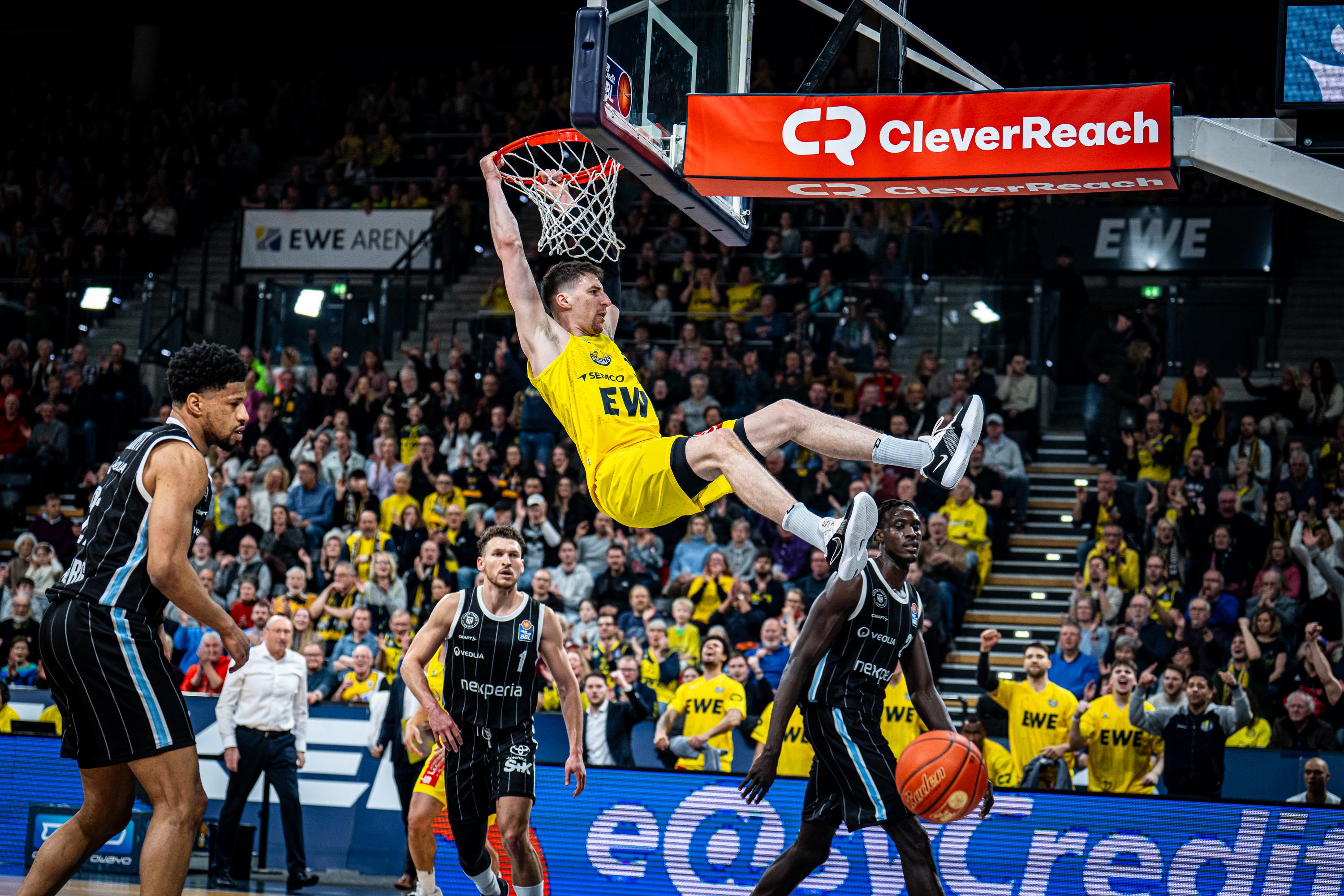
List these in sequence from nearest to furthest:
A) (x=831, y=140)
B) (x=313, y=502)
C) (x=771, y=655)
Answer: (x=831, y=140) → (x=771, y=655) → (x=313, y=502)

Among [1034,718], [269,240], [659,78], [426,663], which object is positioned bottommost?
[1034,718]

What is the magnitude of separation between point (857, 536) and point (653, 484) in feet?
3.55

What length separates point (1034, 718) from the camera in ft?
38.5

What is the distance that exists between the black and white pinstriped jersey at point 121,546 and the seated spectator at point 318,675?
826 centimetres

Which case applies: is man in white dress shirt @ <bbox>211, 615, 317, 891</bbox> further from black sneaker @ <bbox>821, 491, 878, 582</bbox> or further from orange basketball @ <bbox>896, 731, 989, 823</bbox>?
black sneaker @ <bbox>821, 491, 878, 582</bbox>

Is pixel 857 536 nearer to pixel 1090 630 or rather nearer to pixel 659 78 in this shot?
pixel 659 78

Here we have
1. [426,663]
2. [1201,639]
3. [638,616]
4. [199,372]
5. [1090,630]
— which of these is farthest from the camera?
[638,616]

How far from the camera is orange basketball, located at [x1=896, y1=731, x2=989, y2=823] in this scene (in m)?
7.44

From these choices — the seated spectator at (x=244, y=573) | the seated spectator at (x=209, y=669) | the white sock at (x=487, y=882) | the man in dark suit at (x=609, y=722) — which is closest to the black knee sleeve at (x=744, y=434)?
the white sock at (x=487, y=882)

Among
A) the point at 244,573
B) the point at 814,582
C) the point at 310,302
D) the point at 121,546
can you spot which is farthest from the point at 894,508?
the point at 310,302

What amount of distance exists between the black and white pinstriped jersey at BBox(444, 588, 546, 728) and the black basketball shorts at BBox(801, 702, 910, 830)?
1.69 metres

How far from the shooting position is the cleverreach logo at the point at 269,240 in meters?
23.0

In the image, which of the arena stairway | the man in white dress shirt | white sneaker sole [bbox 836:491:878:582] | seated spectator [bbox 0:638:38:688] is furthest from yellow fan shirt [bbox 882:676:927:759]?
seated spectator [bbox 0:638:38:688]

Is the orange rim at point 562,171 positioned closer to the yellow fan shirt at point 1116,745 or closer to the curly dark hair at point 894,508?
the curly dark hair at point 894,508
